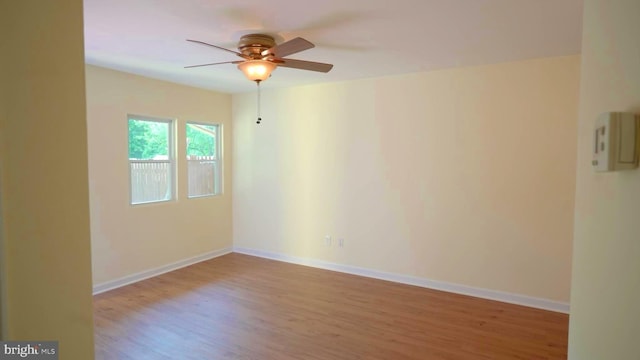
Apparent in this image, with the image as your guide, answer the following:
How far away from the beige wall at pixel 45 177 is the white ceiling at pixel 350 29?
1255 mm

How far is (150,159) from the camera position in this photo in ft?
14.8

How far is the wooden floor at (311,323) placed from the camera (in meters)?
2.74

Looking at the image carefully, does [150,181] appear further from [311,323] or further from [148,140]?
[311,323]

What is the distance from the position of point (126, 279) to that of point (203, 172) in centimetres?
177

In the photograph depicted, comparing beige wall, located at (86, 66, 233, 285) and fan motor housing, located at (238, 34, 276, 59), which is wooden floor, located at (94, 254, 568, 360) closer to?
beige wall, located at (86, 66, 233, 285)

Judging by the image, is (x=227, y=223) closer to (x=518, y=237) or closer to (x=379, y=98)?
(x=379, y=98)

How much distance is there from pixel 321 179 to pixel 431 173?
1473 mm

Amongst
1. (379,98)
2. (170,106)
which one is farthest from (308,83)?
(170,106)

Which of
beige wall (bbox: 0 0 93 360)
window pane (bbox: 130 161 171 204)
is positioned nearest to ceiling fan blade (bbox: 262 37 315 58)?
beige wall (bbox: 0 0 93 360)

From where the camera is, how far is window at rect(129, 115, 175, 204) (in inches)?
170

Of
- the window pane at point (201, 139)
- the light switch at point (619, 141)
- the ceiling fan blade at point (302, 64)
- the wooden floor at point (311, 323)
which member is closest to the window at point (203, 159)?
the window pane at point (201, 139)

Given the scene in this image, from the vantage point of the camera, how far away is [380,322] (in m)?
3.22

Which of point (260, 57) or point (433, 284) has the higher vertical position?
point (260, 57)

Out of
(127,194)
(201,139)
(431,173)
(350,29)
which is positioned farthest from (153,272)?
(350,29)
